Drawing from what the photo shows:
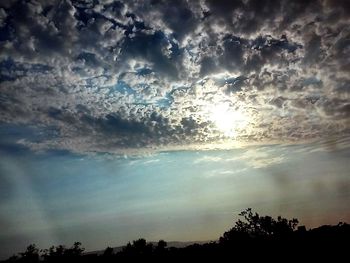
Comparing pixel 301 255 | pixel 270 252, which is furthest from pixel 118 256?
pixel 301 255

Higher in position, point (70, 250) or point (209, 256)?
point (70, 250)

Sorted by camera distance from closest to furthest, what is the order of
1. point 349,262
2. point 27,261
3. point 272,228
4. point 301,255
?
point 349,262 → point 301,255 → point 27,261 → point 272,228

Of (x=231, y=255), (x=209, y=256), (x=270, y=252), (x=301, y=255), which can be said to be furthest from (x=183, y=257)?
(x=301, y=255)

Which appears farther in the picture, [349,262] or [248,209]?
[248,209]

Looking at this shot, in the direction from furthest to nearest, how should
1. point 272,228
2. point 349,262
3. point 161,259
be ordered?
point 272,228
point 161,259
point 349,262

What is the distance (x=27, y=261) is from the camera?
96500 millimetres

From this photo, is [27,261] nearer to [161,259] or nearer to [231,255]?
[161,259]

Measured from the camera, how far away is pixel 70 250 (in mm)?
99812

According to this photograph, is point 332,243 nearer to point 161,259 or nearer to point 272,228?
point 161,259

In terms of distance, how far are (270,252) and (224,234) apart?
55.2 meters

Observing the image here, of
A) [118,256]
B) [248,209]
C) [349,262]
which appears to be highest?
[248,209]

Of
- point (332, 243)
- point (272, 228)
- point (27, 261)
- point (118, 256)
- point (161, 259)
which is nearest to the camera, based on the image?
point (332, 243)

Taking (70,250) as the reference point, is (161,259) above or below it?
below

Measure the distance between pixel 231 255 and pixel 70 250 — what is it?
208ft
